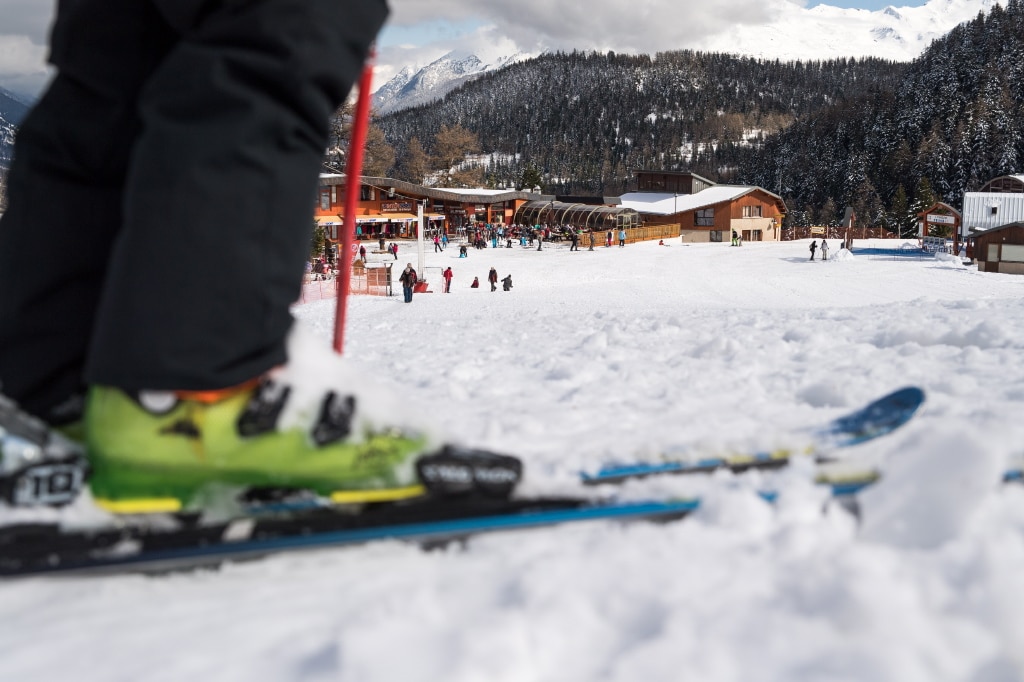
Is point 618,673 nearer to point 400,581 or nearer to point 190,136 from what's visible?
point 400,581

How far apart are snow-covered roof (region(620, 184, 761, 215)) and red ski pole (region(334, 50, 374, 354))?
58121 mm

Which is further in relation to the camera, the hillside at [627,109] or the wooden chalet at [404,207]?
the hillside at [627,109]

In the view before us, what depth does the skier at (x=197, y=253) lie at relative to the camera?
1.01 m

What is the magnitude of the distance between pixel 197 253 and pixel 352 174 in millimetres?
579

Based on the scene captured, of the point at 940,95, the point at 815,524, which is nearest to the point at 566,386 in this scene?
the point at 815,524

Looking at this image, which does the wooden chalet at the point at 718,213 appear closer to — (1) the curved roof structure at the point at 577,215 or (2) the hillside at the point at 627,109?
(1) the curved roof structure at the point at 577,215

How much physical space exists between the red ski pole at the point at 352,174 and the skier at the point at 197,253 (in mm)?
234

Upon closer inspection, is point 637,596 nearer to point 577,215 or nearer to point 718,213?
point 577,215

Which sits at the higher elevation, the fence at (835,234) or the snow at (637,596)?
the fence at (835,234)

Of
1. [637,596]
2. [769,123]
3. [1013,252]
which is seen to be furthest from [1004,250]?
[769,123]

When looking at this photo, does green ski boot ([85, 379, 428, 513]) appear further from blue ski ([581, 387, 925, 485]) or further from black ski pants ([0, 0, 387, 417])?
blue ski ([581, 387, 925, 485])

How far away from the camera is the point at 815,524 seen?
3.61ft

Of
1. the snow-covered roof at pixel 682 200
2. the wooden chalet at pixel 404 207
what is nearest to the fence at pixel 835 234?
the snow-covered roof at pixel 682 200

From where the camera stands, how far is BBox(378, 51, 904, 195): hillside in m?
128
